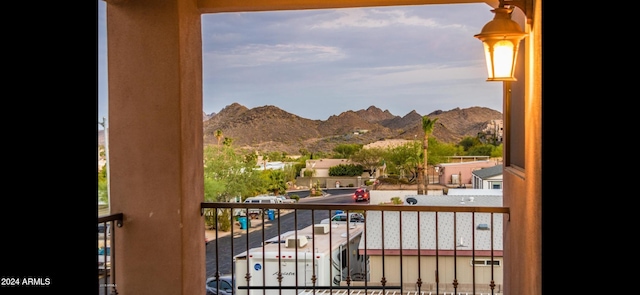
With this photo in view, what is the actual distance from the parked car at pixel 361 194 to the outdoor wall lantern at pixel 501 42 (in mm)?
1880

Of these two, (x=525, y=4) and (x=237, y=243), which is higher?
(x=525, y=4)

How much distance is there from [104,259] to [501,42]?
2.63 m

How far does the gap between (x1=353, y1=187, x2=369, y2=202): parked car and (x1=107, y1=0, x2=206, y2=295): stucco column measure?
4.03ft

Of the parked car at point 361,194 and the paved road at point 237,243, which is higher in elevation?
the parked car at point 361,194

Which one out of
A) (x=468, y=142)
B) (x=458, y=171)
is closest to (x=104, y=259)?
(x=458, y=171)

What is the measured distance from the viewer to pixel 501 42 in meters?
3.12

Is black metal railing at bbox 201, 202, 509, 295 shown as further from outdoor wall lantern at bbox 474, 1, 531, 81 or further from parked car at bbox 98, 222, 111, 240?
outdoor wall lantern at bbox 474, 1, 531, 81

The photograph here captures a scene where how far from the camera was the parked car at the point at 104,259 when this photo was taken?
4.12 metres

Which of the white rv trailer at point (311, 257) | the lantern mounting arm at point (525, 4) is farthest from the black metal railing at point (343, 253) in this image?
the lantern mounting arm at point (525, 4)

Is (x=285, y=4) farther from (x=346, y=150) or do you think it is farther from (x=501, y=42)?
(x=501, y=42)

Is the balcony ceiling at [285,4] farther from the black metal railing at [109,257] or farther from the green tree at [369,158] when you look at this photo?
the black metal railing at [109,257]

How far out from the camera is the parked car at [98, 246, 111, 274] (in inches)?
162
